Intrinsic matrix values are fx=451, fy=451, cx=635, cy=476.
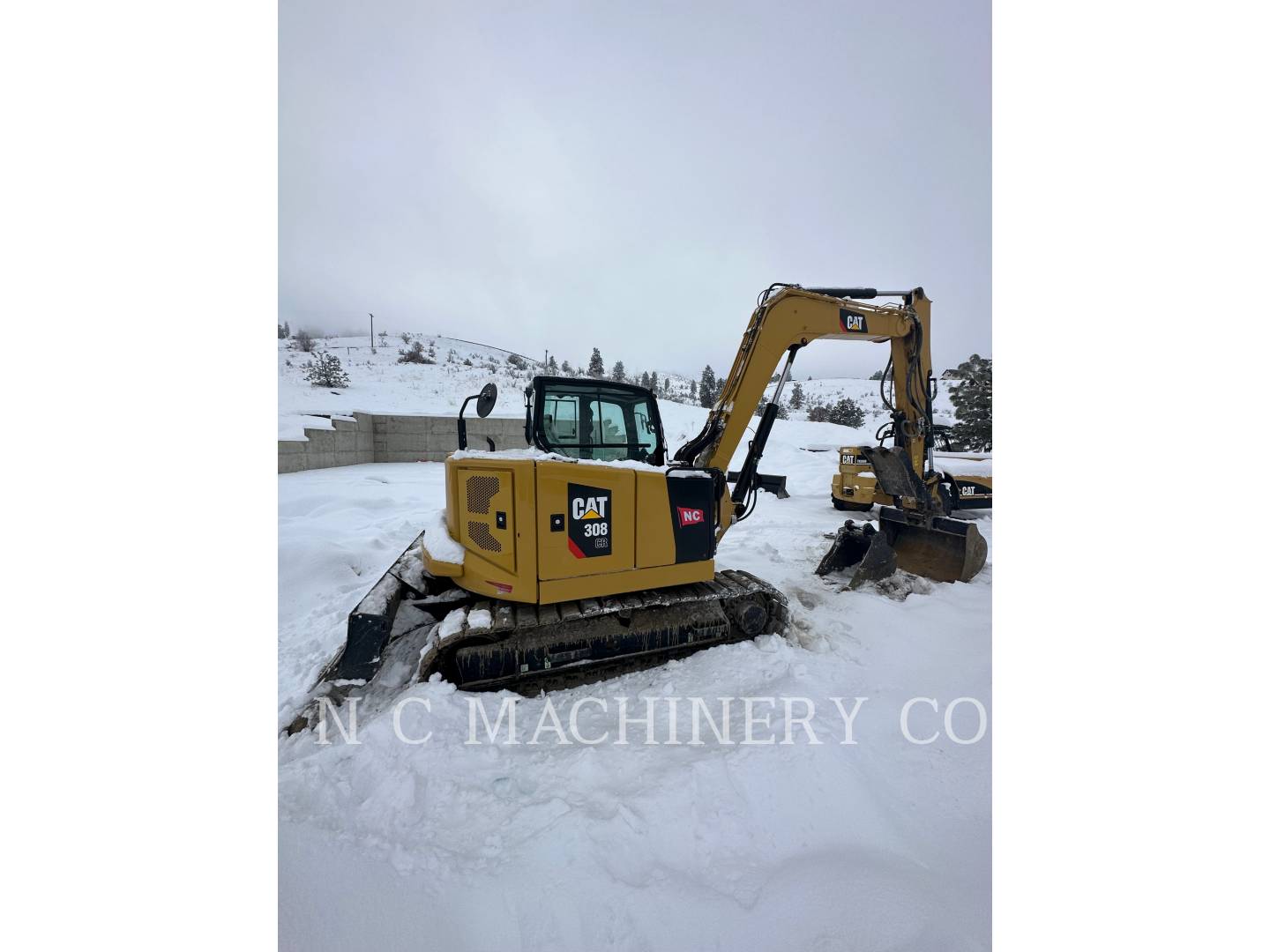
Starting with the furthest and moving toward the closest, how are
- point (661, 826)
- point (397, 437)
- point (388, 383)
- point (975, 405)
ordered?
point (388, 383) < point (975, 405) < point (397, 437) < point (661, 826)

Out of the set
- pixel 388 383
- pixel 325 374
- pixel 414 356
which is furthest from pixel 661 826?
pixel 414 356

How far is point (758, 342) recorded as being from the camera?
453cm

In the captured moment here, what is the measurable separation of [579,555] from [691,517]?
1.00m

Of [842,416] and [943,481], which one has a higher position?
[842,416]

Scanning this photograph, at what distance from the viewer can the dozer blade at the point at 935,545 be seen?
193 inches

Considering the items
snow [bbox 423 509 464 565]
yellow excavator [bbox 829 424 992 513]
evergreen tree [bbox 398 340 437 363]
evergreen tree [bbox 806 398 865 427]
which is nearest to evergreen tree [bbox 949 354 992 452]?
evergreen tree [bbox 806 398 865 427]

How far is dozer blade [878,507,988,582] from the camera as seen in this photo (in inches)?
193

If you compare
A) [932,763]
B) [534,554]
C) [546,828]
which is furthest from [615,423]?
[932,763]

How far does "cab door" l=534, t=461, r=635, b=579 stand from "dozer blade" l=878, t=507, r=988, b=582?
3728 millimetres

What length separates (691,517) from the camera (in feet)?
12.1

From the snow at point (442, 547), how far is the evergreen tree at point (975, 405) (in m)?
20.9

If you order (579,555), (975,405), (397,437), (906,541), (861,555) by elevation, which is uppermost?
(975,405)

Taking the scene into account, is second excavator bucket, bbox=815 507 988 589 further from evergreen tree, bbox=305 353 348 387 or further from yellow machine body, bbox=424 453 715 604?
evergreen tree, bbox=305 353 348 387

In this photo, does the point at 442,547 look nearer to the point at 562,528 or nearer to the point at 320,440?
the point at 562,528
